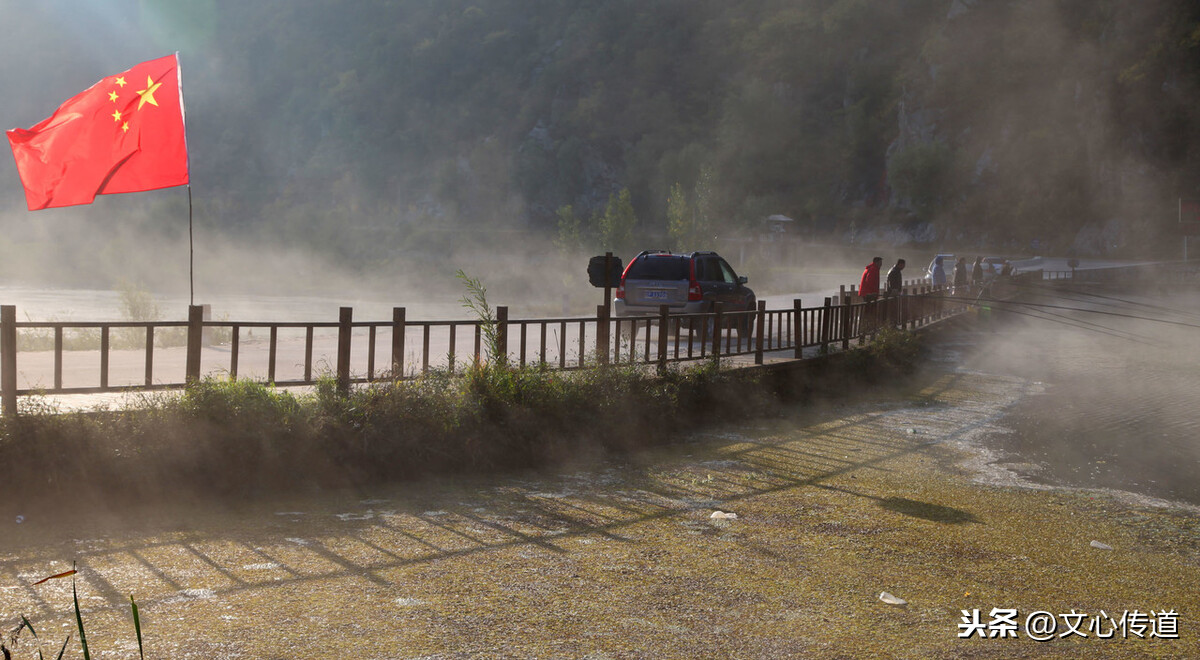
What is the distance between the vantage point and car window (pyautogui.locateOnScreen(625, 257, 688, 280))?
744 inches

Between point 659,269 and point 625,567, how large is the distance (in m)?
13.4

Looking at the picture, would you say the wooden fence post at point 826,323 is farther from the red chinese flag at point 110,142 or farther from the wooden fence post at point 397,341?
the red chinese flag at point 110,142

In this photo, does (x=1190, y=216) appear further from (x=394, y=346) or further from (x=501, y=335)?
(x=394, y=346)

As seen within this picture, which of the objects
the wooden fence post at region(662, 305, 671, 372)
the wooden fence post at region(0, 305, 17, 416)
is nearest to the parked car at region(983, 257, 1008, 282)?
the wooden fence post at region(662, 305, 671, 372)

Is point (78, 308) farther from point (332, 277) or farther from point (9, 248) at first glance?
point (9, 248)

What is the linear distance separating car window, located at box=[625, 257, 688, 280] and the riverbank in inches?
400

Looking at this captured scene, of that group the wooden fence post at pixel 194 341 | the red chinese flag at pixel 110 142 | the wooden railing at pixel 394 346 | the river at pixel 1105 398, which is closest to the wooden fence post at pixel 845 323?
the wooden railing at pixel 394 346

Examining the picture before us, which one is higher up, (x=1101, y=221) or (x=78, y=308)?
(x=1101, y=221)

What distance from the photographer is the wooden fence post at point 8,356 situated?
7004 mm

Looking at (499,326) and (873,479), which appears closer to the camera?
(873,479)

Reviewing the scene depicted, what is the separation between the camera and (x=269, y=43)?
159 m

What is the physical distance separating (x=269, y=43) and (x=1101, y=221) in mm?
130026

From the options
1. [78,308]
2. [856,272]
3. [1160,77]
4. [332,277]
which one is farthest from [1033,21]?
[78,308]

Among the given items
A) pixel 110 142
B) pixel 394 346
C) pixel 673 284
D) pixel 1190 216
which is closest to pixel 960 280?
pixel 673 284
